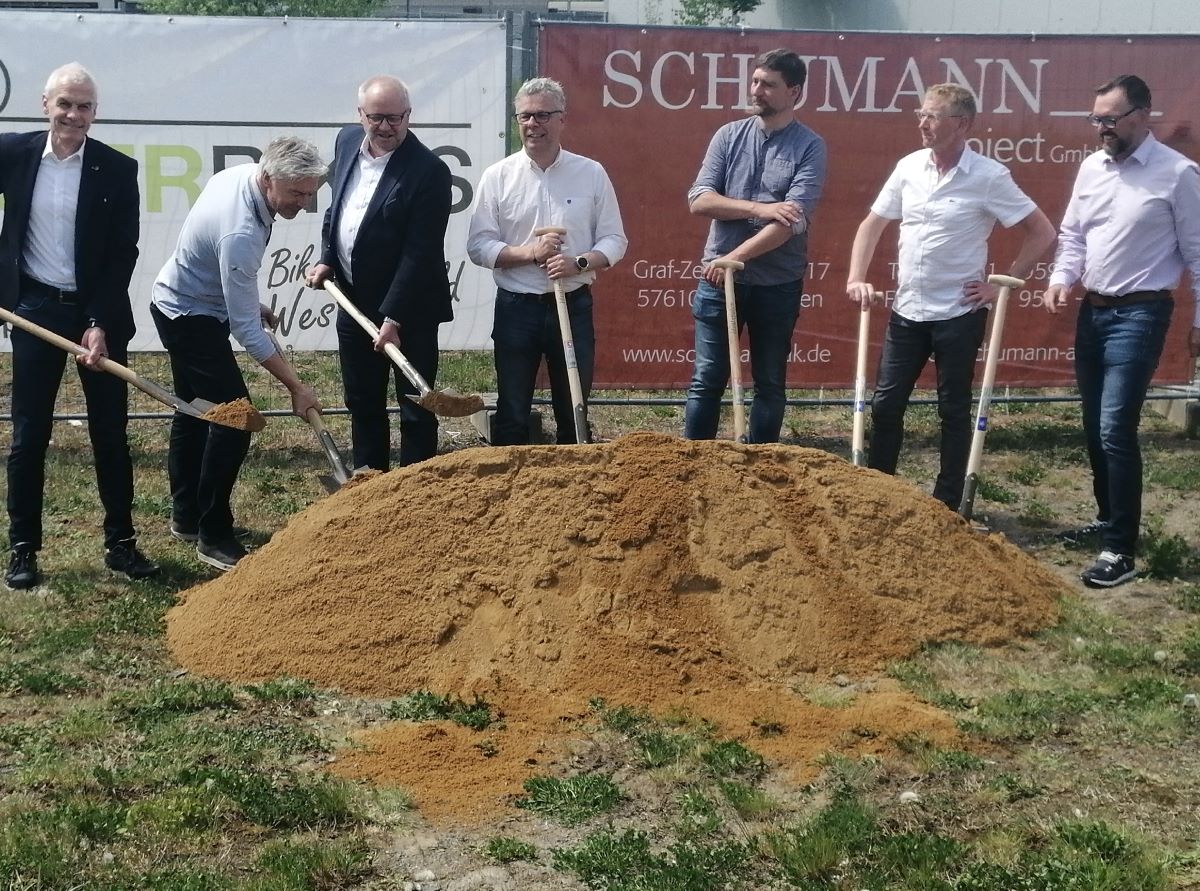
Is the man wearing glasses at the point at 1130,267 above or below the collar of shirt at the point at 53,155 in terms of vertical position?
below

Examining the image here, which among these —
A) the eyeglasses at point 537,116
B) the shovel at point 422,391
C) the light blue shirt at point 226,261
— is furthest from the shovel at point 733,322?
the light blue shirt at point 226,261

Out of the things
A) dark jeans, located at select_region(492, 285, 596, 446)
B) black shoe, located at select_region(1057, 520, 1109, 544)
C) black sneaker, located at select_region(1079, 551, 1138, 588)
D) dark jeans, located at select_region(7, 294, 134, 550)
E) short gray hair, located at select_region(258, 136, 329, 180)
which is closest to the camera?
short gray hair, located at select_region(258, 136, 329, 180)

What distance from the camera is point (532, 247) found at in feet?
22.8

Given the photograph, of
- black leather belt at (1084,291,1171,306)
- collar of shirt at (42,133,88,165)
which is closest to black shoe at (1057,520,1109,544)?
black leather belt at (1084,291,1171,306)

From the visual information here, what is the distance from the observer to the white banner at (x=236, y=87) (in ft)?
28.4

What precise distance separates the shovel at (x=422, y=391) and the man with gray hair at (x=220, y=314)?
420mm

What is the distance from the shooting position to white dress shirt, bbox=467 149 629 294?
7.04 metres

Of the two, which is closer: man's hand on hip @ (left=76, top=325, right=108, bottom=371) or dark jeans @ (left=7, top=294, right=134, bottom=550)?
man's hand on hip @ (left=76, top=325, right=108, bottom=371)

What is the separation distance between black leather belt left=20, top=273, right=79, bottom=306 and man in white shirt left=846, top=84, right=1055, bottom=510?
12.5 feet

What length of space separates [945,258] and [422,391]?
274 centimetres

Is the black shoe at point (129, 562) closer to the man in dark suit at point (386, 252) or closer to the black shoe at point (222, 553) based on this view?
the black shoe at point (222, 553)

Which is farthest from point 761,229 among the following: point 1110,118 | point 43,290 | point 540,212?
point 43,290

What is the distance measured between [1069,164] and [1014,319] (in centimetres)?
107

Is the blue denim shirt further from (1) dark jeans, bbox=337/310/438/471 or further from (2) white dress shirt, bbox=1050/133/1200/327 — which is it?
(1) dark jeans, bbox=337/310/438/471
